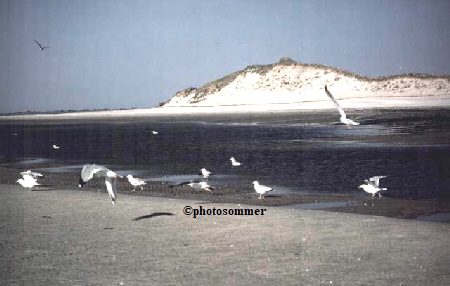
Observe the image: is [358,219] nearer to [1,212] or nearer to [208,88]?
[1,212]

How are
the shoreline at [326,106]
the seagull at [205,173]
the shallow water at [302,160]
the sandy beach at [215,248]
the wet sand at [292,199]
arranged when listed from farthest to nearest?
the shoreline at [326,106] → the seagull at [205,173] → the shallow water at [302,160] → the wet sand at [292,199] → the sandy beach at [215,248]

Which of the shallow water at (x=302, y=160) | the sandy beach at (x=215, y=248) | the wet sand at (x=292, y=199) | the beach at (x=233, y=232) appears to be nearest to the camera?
the sandy beach at (x=215, y=248)

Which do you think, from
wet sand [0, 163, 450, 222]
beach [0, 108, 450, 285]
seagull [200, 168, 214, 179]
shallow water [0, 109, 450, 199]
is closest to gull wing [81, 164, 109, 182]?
beach [0, 108, 450, 285]

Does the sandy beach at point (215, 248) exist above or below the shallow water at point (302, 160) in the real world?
above

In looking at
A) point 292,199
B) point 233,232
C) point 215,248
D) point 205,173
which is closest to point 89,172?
point 233,232

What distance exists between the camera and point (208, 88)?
19788 centimetres

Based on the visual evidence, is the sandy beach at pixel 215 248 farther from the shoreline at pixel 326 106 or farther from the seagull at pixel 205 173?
the shoreline at pixel 326 106

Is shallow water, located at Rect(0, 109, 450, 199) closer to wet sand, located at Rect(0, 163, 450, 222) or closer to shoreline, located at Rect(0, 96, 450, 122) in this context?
wet sand, located at Rect(0, 163, 450, 222)

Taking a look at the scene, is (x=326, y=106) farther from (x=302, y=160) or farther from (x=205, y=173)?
(x=205, y=173)

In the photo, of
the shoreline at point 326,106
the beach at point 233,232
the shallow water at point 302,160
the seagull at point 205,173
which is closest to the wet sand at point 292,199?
the beach at point 233,232

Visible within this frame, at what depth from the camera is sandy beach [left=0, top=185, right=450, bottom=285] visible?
8070 mm

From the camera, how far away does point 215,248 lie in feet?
31.9

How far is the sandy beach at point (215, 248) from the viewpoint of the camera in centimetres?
807

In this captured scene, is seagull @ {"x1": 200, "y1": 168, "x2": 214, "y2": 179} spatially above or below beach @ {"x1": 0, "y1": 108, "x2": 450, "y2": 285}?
below
